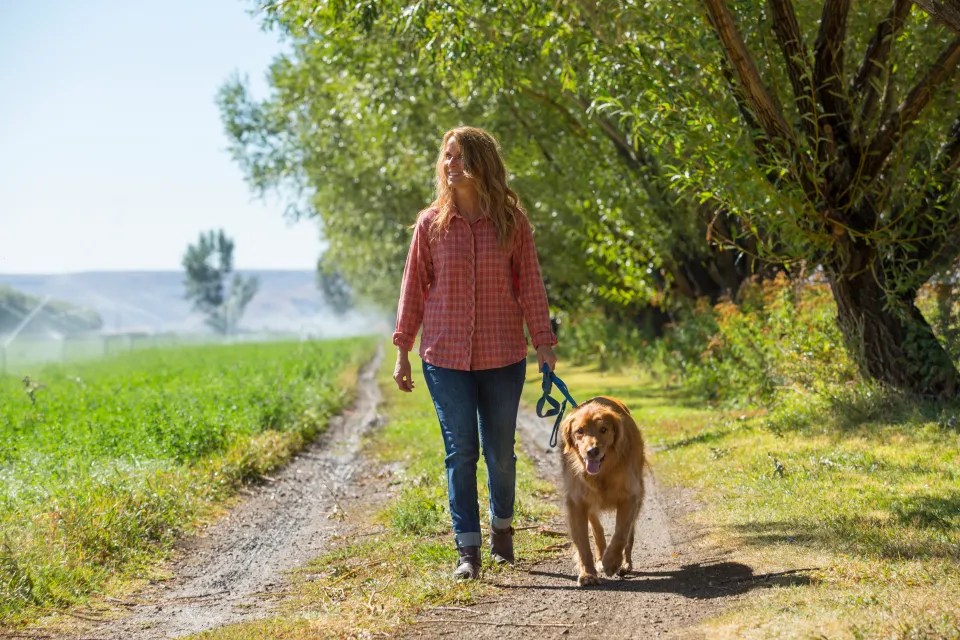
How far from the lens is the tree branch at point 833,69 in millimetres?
9680

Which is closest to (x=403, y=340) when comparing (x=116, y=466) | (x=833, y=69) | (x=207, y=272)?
(x=116, y=466)

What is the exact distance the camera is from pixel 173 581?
6691 millimetres

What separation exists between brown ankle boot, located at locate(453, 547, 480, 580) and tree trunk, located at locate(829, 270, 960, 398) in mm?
6180

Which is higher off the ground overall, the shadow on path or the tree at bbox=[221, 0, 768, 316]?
the tree at bbox=[221, 0, 768, 316]

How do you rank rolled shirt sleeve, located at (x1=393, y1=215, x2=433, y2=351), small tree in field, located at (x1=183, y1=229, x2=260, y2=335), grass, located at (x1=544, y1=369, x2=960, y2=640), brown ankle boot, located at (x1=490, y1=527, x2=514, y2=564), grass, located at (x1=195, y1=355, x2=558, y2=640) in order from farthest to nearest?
small tree in field, located at (x1=183, y1=229, x2=260, y2=335), brown ankle boot, located at (x1=490, y1=527, x2=514, y2=564), rolled shirt sleeve, located at (x1=393, y1=215, x2=433, y2=351), grass, located at (x1=195, y1=355, x2=558, y2=640), grass, located at (x1=544, y1=369, x2=960, y2=640)

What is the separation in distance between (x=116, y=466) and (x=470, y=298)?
4.04 m

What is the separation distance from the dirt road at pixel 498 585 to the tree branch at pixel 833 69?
382 cm

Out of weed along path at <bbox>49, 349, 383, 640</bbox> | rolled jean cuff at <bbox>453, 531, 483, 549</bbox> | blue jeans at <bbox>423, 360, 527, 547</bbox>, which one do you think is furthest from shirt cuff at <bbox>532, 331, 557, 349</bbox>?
weed along path at <bbox>49, 349, 383, 640</bbox>

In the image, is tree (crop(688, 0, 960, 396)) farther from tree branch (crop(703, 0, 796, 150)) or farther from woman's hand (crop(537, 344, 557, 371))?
woman's hand (crop(537, 344, 557, 371))

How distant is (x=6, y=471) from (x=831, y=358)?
27.7 feet

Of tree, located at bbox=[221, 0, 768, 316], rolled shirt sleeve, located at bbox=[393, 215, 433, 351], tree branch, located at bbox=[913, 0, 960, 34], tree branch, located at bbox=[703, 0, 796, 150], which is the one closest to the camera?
rolled shirt sleeve, located at bbox=[393, 215, 433, 351]

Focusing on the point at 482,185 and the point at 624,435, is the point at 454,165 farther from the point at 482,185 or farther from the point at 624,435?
the point at 624,435

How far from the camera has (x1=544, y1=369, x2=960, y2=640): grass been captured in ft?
15.2

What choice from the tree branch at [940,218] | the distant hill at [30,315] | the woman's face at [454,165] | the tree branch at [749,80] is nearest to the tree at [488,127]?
the tree branch at [749,80]
